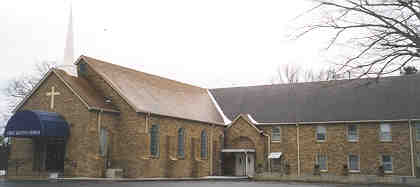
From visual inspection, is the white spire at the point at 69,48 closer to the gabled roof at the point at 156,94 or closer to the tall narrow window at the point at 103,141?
the gabled roof at the point at 156,94

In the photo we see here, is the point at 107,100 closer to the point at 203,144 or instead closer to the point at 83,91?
the point at 83,91

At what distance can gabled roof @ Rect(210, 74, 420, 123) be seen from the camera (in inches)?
1564

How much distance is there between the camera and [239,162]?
145 ft

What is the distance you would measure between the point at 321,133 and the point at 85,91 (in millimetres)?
20059

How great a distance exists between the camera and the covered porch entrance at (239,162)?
141 ft

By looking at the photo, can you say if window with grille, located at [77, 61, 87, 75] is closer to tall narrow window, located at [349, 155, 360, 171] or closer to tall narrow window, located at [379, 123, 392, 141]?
tall narrow window, located at [349, 155, 360, 171]

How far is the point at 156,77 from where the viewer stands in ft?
Result: 142

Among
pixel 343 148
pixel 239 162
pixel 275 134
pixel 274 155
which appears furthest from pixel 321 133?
pixel 239 162

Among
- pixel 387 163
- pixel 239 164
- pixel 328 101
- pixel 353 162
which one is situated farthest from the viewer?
pixel 239 164

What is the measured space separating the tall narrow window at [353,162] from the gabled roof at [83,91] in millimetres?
Result: 19506

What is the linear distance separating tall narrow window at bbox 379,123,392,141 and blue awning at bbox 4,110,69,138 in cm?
2462

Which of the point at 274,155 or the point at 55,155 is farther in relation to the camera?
the point at 274,155

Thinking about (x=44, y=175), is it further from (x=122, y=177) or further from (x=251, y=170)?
(x=251, y=170)

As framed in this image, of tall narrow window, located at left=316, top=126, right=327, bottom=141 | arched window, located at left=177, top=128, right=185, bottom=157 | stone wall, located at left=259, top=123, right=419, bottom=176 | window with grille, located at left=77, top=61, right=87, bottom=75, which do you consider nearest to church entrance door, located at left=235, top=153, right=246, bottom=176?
stone wall, located at left=259, top=123, right=419, bottom=176
